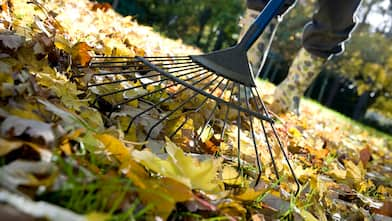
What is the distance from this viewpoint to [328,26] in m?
2.42

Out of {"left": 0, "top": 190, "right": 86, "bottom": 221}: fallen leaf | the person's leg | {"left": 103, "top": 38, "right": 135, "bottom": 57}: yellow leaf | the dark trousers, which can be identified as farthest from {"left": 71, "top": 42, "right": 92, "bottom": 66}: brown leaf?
the person's leg

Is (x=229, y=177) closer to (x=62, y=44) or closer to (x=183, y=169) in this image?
(x=183, y=169)

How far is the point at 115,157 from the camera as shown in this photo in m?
0.73

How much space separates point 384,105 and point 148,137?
72.7 ft

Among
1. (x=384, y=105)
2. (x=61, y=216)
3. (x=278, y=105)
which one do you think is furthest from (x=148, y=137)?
(x=384, y=105)

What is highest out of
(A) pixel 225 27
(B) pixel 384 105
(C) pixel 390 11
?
(C) pixel 390 11

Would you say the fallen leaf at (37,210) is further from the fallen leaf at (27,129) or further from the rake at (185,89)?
the rake at (185,89)

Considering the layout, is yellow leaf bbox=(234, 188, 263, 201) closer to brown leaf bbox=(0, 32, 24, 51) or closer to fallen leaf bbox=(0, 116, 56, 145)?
fallen leaf bbox=(0, 116, 56, 145)

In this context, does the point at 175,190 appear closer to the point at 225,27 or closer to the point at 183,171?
the point at 183,171

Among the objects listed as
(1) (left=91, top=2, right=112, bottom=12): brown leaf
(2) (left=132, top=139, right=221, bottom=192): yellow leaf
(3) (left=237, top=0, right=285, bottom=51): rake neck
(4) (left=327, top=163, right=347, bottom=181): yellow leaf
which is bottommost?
(4) (left=327, top=163, right=347, bottom=181): yellow leaf

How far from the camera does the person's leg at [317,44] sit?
2.30 m

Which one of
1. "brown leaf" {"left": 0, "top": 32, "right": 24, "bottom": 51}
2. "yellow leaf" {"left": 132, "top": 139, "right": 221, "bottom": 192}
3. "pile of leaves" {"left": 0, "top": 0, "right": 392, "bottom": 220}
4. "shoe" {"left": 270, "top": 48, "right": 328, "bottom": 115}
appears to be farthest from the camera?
"shoe" {"left": 270, "top": 48, "right": 328, "bottom": 115}

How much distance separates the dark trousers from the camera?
227cm

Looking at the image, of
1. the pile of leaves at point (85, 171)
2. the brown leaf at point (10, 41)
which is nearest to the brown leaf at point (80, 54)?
the pile of leaves at point (85, 171)
